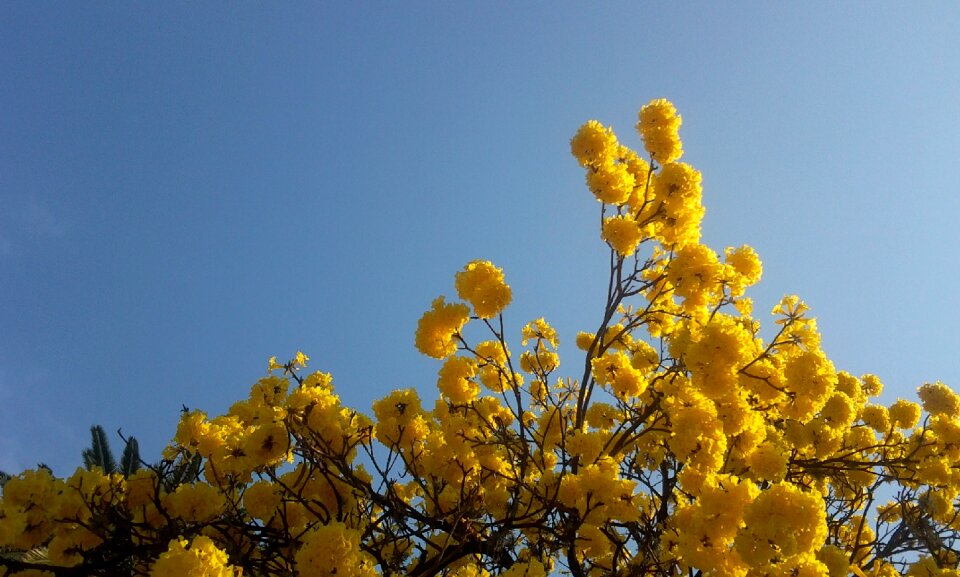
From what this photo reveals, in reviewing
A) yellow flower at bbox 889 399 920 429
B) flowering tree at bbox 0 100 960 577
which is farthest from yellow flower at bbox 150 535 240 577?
yellow flower at bbox 889 399 920 429

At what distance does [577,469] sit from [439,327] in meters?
1.28

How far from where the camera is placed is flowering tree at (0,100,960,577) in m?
2.92

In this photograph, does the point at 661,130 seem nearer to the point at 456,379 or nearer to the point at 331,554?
the point at 456,379

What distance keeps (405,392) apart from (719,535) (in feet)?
5.81

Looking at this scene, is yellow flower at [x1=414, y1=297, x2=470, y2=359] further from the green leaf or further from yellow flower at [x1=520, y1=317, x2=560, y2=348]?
the green leaf

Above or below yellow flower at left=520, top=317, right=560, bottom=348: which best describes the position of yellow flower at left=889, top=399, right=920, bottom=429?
below

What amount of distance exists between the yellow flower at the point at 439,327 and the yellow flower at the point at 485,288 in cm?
10

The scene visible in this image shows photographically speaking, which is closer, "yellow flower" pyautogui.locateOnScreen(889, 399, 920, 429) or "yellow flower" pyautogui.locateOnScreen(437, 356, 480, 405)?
"yellow flower" pyautogui.locateOnScreen(437, 356, 480, 405)

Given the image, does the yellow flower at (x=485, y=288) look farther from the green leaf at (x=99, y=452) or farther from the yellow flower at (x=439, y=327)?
the green leaf at (x=99, y=452)

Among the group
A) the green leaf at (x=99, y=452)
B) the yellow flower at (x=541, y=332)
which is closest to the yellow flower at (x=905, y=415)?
the yellow flower at (x=541, y=332)

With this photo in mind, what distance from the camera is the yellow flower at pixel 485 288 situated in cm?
412

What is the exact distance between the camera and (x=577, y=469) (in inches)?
160

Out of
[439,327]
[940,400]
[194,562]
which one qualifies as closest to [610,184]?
[439,327]

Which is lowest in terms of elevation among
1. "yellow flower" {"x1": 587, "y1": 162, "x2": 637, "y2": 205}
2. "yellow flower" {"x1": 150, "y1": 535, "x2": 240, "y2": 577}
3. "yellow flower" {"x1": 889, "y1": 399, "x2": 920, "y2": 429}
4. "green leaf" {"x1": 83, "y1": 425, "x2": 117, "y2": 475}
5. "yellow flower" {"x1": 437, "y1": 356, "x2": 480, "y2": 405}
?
"yellow flower" {"x1": 150, "y1": 535, "x2": 240, "y2": 577}
